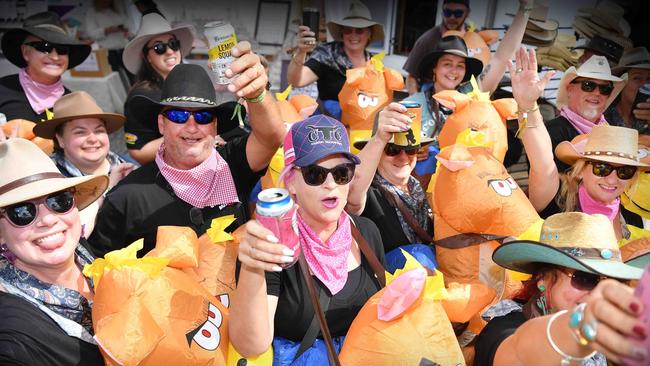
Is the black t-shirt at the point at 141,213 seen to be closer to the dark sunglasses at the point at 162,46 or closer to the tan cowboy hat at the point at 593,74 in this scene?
the dark sunglasses at the point at 162,46

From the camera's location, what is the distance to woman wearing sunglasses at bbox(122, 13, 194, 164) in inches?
133

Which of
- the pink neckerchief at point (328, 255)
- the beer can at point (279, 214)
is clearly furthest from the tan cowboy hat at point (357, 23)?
the beer can at point (279, 214)

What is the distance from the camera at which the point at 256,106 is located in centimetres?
247

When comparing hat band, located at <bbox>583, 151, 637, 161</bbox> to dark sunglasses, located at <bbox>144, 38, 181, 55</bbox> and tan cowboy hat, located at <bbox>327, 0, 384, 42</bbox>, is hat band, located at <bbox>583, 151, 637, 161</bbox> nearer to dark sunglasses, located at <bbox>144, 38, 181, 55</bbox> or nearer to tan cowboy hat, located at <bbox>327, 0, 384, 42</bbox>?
tan cowboy hat, located at <bbox>327, 0, 384, 42</bbox>

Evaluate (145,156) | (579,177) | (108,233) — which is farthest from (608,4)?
(108,233)

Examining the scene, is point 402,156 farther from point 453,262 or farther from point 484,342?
point 484,342

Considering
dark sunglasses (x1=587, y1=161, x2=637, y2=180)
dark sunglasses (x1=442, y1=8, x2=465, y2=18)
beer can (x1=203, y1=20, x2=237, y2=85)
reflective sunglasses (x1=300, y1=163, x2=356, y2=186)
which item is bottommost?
dark sunglasses (x1=587, y1=161, x2=637, y2=180)

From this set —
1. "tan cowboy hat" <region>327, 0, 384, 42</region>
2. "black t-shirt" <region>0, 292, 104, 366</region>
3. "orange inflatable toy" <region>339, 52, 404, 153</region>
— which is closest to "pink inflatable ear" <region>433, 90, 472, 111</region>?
"orange inflatable toy" <region>339, 52, 404, 153</region>

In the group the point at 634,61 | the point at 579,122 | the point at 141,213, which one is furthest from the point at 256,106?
the point at 634,61

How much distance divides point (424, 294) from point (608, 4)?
5.77m

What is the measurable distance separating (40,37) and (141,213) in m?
2.19

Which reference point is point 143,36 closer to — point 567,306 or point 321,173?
point 321,173

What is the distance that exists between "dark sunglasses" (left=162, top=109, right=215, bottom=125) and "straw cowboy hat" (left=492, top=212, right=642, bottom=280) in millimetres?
1601

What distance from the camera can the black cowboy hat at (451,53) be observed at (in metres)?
4.09
